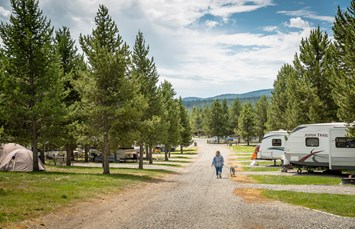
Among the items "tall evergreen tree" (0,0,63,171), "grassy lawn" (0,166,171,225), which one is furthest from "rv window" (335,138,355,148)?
"tall evergreen tree" (0,0,63,171)

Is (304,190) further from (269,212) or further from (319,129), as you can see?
(319,129)

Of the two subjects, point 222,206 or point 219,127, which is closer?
point 222,206

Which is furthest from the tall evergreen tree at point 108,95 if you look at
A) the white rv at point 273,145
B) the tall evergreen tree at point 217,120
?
the tall evergreen tree at point 217,120

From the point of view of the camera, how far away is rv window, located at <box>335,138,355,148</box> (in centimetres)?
2314

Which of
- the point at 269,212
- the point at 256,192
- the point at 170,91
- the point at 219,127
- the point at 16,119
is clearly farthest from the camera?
the point at 219,127

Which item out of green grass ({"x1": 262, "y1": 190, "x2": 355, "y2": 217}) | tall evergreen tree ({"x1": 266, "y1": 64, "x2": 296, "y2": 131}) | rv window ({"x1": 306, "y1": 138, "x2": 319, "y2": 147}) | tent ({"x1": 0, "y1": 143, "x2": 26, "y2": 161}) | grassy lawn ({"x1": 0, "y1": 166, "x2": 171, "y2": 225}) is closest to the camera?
grassy lawn ({"x1": 0, "y1": 166, "x2": 171, "y2": 225})

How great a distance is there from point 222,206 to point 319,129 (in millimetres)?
14928

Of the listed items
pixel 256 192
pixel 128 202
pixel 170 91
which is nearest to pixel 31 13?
pixel 128 202

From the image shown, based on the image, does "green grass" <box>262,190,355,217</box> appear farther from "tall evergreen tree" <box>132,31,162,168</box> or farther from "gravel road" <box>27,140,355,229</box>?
"tall evergreen tree" <box>132,31,162,168</box>

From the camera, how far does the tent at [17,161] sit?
→ 82.0 ft

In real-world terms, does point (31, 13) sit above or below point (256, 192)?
above

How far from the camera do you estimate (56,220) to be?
34.1 feet

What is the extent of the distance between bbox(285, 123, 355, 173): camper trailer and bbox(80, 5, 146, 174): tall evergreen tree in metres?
12.1

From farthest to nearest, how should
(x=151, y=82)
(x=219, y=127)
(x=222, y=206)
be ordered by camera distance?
1. (x=219, y=127)
2. (x=151, y=82)
3. (x=222, y=206)
